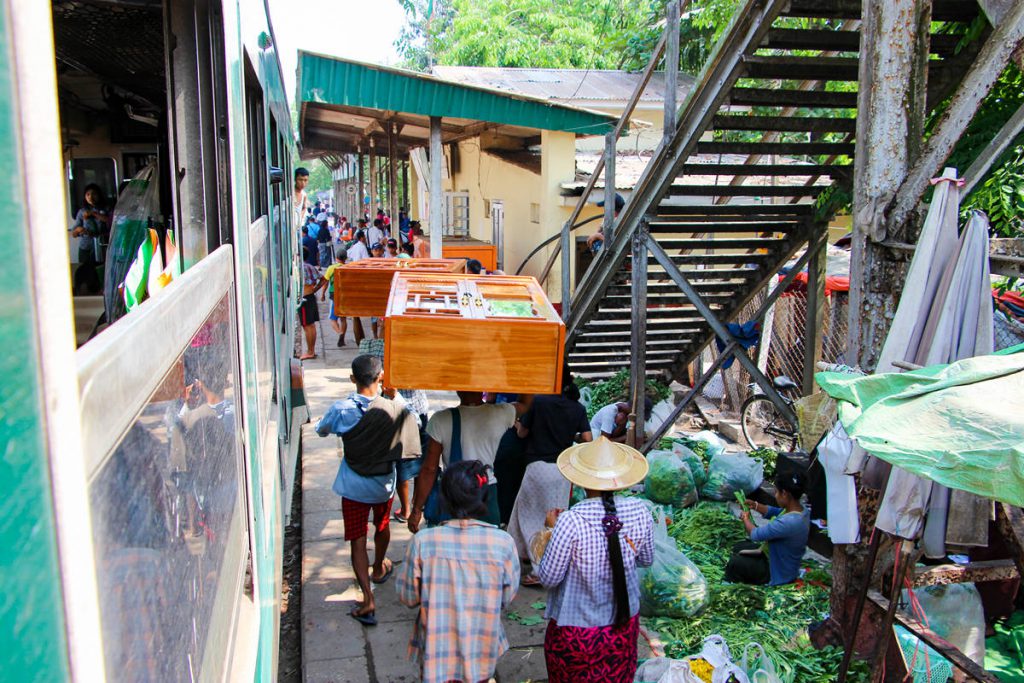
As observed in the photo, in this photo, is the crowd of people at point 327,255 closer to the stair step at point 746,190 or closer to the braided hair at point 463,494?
the stair step at point 746,190

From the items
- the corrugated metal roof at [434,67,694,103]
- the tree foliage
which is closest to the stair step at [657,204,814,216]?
the corrugated metal roof at [434,67,694,103]

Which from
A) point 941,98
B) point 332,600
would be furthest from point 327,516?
point 941,98

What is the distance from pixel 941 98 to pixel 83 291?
570 centimetres

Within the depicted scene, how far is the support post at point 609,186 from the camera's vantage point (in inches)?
307

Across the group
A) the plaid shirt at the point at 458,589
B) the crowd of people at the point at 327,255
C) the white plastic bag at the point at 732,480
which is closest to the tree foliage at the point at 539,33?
the crowd of people at the point at 327,255

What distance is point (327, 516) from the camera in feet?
21.9

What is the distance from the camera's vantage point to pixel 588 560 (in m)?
3.62

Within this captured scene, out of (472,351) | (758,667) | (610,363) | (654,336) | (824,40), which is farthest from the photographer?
(610,363)

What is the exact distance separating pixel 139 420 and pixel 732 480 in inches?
261

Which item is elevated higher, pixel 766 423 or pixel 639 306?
pixel 639 306

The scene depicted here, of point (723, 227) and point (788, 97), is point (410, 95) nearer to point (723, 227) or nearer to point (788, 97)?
point (723, 227)

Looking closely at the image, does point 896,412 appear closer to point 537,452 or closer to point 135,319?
point 135,319

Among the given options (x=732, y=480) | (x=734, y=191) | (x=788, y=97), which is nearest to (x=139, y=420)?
(x=788, y=97)

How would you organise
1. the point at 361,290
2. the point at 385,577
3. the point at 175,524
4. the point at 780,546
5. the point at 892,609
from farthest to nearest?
1. the point at 361,290
2. the point at 385,577
3. the point at 780,546
4. the point at 892,609
5. the point at 175,524
